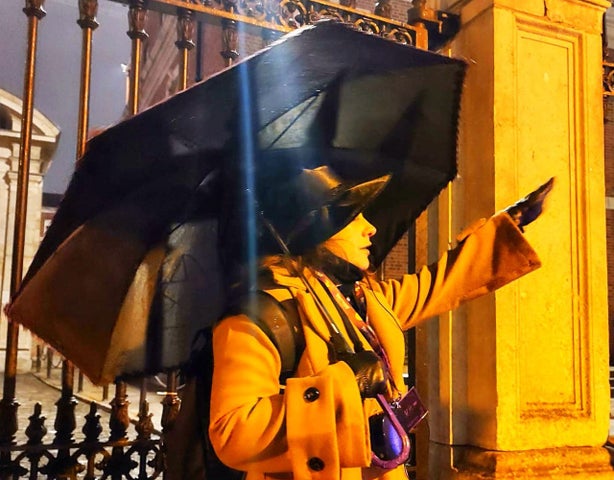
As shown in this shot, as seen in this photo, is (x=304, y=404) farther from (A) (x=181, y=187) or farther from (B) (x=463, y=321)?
(B) (x=463, y=321)

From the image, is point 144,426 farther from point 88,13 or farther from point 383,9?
point 383,9

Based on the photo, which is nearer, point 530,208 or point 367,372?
point 367,372

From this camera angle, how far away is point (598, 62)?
3385mm

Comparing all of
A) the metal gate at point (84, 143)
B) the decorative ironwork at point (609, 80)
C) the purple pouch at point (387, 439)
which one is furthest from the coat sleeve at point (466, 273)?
the decorative ironwork at point (609, 80)

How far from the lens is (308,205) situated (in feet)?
6.29

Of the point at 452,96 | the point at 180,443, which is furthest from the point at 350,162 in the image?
the point at 180,443

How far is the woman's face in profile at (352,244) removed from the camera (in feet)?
6.61

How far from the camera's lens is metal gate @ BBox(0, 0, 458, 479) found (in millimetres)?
2518

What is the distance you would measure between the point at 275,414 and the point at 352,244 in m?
0.67

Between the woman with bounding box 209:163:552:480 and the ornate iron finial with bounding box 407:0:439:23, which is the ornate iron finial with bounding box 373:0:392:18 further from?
the woman with bounding box 209:163:552:480

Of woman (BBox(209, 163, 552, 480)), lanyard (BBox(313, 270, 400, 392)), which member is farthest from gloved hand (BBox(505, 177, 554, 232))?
lanyard (BBox(313, 270, 400, 392))

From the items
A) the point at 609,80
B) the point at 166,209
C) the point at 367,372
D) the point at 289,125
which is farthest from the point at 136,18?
the point at 609,80

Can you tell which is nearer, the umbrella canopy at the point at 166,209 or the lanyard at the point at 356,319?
the umbrella canopy at the point at 166,209

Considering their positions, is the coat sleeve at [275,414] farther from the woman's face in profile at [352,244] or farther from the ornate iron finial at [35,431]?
the ornate iron finial at [35,431]
